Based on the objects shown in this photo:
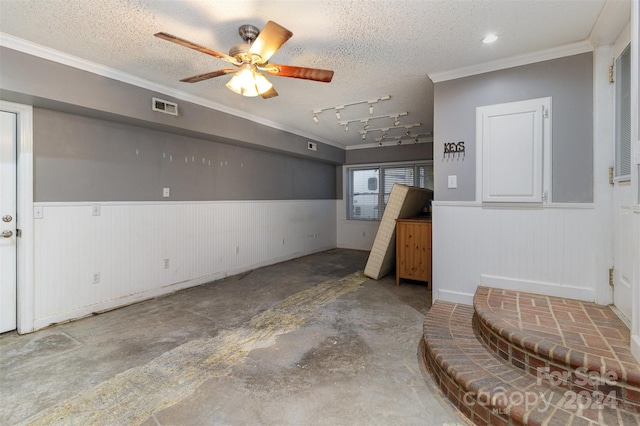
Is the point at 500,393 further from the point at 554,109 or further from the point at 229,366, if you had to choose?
the point at 554,109

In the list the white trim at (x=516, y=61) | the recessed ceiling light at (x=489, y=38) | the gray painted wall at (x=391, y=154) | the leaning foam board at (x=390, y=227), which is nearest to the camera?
the recessed ceiling light at (x=489, y=38)

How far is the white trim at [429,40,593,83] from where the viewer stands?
100 inches

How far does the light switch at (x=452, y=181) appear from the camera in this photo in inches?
123

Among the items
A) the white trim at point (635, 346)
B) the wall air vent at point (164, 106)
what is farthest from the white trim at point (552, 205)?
the wall air vent at point (164, 106)

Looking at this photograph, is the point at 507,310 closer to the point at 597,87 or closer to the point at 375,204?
the point at 597,87

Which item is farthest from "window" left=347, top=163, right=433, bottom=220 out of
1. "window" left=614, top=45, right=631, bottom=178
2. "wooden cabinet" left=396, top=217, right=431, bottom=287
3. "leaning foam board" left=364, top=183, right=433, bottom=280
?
"window" left=614, top=45, right=631, bottom=178

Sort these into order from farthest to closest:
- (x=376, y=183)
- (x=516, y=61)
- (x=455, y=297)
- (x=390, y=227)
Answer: (x=376, y=183) → (x=390, y=227) → (x=455, y=297) → (x=516, y=61)

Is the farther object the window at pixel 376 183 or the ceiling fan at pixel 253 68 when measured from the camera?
the window at pixel 376 183

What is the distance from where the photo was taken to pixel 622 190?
7.52 ft

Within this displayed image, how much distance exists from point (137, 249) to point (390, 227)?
351 centimetres

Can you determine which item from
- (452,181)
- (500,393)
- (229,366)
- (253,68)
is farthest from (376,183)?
(500,393)

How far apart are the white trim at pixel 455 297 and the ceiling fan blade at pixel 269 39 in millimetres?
2835

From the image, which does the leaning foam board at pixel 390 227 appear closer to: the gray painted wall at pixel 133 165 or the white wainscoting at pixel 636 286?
the gray painted wall at pixel 133 165

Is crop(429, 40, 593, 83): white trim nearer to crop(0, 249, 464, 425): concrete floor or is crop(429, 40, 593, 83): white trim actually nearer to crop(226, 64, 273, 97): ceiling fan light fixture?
crop(226, 64, 273, 97): ceiling fan light fixture
